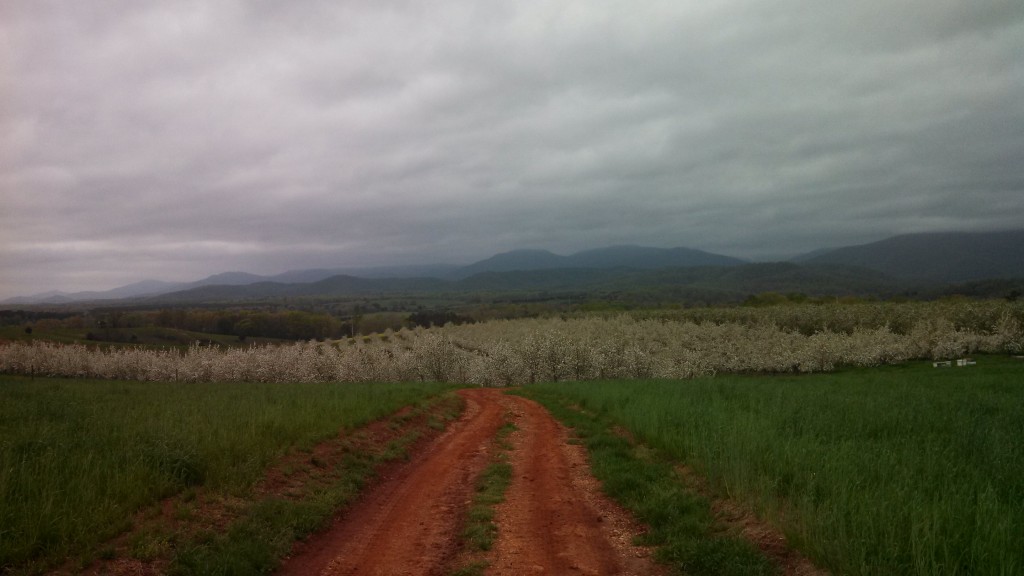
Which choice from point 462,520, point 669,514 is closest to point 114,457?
point 462,520

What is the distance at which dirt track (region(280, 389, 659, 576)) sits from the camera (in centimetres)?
813

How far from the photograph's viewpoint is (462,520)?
33.6 feet

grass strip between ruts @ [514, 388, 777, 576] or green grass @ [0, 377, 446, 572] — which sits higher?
green grass @ [0, 377, 446, 572]

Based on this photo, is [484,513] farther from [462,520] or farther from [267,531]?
[267,531]

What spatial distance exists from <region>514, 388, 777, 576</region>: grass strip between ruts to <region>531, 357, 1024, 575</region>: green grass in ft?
1.66

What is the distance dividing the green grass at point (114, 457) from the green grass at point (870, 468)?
8598 mm

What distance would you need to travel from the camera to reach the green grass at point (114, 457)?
7312 mm

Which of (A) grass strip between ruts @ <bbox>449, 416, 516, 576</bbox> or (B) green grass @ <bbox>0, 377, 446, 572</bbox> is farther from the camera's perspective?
(A) grass strip between ruts @ <bbox>449, 416, 516, 576</bbox>

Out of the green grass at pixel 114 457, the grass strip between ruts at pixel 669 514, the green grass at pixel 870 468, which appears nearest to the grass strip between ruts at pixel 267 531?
the green grass at pixel 114 457

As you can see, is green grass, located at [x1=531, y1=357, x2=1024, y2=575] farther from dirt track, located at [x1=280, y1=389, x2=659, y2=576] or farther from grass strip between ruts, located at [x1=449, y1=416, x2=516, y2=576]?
grass strip between ruts, located at [x1=449, y1=416, x2=516, y2=576]

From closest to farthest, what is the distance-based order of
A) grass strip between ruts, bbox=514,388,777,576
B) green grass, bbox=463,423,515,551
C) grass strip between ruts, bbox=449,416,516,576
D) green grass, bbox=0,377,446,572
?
1. green grass, bbox=0,377,446,572
2. grass strip between ruts, bbox=514,388,777,576
3. grass strip between ruts, bbox=449,416,516,576
4. green grass, bbox=463,423,515,551

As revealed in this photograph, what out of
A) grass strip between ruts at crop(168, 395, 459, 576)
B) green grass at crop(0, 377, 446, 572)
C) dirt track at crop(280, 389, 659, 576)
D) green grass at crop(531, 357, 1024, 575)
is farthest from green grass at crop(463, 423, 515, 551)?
green grass at crop(0, 377, 446, 572)

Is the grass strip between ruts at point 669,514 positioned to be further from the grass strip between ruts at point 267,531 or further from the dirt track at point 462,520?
the grass strip between ruts at point 267,531

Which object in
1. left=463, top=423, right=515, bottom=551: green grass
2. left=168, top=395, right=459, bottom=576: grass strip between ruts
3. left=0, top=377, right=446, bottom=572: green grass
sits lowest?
left=463, top=423, right=515, bottom=551: green grass
